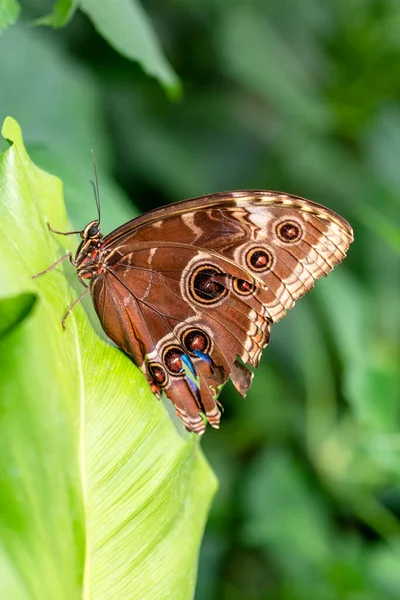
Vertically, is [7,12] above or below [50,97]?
below

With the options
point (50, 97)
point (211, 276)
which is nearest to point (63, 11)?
point (211, 276)

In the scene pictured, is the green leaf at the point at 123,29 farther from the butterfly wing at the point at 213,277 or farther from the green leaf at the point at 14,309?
the green leaf at the point at 14,309

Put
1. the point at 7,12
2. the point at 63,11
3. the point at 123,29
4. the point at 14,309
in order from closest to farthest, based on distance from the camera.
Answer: the point at 14,309, the point at 7,12, the point at 63,11, the point at 123,29

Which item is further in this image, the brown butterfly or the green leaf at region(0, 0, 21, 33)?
the brown butterfly

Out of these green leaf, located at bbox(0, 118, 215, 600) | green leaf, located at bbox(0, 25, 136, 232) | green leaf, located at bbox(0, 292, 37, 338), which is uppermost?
green leaf, located at bbox(0, 25, 136, 232)

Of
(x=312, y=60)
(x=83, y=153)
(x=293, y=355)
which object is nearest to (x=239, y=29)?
(x=312, y=60)

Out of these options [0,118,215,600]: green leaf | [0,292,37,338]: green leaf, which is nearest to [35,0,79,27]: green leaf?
[0,118,215,600]: green leaf

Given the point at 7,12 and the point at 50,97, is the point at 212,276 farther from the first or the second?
the point at 50,97

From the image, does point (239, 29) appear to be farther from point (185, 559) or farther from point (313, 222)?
point (185, 559)

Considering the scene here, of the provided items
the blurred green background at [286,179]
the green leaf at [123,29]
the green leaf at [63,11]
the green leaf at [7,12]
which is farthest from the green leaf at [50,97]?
the green leaf at [7,12]

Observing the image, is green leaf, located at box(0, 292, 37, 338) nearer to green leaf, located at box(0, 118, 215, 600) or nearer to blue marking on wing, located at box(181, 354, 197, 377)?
green leaf, located at box(0, 118, 215, 600)
